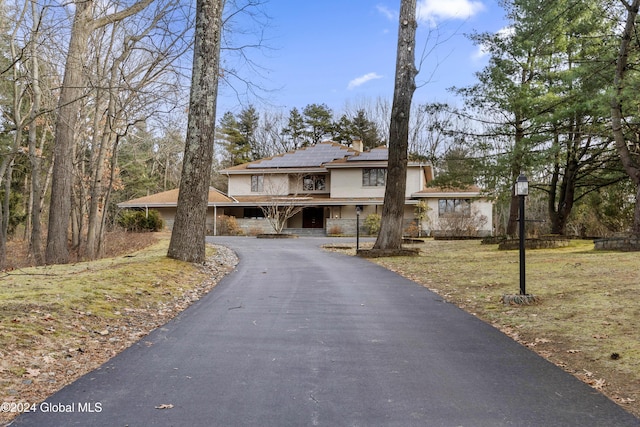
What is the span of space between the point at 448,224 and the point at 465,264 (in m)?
16.1

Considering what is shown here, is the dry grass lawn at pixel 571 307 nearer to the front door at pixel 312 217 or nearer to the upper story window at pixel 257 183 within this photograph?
the front door at pixel 312 217

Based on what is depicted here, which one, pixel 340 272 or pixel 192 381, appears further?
pixel 340 272

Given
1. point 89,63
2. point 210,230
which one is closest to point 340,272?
point 89,63

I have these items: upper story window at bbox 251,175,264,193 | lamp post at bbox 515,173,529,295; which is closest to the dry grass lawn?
lamp post at bbox 515,173,529,295

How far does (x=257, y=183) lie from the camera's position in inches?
1496

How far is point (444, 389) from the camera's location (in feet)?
12.5

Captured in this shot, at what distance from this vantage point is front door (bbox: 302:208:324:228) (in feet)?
123

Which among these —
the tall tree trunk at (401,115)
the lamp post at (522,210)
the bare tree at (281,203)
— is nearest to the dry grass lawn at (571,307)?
the lamp post at (522,210)

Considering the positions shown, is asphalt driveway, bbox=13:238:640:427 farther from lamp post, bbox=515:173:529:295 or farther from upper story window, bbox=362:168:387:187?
upper story window, bbox=362:168:387:187

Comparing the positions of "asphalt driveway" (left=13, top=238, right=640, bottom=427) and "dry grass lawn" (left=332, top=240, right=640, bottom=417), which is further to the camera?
"dry grass lawn" (left=332, top=240, right=640, bottom=417)

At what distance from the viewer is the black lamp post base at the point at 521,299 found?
24.2 ft

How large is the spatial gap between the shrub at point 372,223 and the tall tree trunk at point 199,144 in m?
20.6

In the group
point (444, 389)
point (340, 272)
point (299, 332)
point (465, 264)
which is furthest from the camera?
point (465, 264)

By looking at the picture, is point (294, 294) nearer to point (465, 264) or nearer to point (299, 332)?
point (299, 332)
